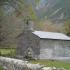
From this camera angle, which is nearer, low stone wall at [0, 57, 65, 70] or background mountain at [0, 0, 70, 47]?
low stone wall at [0, 57, 65, 70]

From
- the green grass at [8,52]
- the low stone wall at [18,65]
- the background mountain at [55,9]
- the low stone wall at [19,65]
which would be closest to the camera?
the low stone wall at [19,65]

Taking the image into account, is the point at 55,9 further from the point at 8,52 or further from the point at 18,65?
the point at 18,65

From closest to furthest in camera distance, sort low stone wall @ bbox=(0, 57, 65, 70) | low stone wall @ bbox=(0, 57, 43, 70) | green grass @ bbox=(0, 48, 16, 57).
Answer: low stone wall @ bbox=(0, 57, 65, 70)
low stone wall @ bbox=(0, 57, 43, 70)
green grass @ bbox=(0, 48, 16, 57)

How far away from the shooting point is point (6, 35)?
44.5 meters

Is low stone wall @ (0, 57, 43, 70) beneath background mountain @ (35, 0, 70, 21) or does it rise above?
beneath

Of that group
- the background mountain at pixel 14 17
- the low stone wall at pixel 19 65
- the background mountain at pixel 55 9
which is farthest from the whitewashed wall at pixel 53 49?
the background mountain at pixel 55 9

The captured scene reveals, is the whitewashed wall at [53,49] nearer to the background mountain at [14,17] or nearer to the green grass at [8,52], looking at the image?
the green grass at [8,52]

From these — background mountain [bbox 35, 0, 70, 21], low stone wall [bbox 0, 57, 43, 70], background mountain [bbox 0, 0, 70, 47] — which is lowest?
low stone wall [bbox 0, 57, 43, 70]

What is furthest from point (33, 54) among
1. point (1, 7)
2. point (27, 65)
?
point (27, 65)

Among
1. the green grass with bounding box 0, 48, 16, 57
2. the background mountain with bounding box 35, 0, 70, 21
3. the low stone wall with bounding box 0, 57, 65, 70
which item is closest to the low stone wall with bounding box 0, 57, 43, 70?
the low stone wall with bounding box 0, 57, 65, 70

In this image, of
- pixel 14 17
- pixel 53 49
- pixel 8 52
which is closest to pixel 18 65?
pixel 53 49

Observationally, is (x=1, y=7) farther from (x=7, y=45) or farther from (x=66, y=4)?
(x=66, y=4)

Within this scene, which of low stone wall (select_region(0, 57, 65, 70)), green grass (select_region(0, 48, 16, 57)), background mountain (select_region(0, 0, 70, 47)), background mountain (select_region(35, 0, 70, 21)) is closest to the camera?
low stone wall (select_region(0, 57, 65, 70))

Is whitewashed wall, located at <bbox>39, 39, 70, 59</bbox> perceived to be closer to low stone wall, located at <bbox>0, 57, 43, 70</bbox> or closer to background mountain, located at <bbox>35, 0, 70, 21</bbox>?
low stone wall, located at <bbox>0, 57, 43, 70</bbox>
